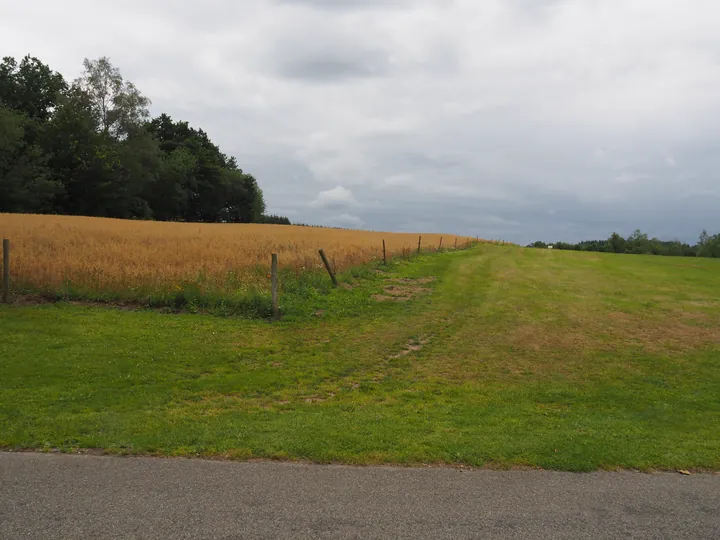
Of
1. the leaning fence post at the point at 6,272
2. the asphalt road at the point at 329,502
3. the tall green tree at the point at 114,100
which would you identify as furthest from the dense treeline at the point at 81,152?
the asphalt road at the point at 329,502

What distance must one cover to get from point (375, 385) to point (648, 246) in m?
96.7

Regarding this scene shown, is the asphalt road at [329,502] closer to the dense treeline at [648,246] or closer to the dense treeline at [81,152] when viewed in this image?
the dense treeline at [81,152]

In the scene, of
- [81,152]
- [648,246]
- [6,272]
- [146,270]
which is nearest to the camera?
[6,272]

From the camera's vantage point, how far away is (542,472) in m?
5.36

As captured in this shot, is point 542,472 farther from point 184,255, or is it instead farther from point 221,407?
point 184,255

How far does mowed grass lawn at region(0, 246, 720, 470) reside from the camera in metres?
5.91

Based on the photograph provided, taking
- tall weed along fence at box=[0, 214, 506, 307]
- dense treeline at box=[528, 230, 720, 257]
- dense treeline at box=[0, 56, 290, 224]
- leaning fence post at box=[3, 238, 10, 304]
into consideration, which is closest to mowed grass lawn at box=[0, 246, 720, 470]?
leaning fence post at box=[3, 238, 10, 304]

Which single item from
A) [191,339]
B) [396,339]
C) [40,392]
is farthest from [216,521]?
[396,339]

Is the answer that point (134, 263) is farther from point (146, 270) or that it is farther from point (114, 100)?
point (114, 100)

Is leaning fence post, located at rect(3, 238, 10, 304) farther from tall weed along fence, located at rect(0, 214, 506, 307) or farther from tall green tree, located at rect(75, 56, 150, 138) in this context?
tall green tree, located at rect(75, 56, 150, 138)

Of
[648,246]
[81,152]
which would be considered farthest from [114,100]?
[648,246]

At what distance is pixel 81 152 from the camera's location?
57.8m

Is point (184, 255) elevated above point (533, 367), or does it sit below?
above

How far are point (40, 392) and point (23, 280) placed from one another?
25.3 feet
